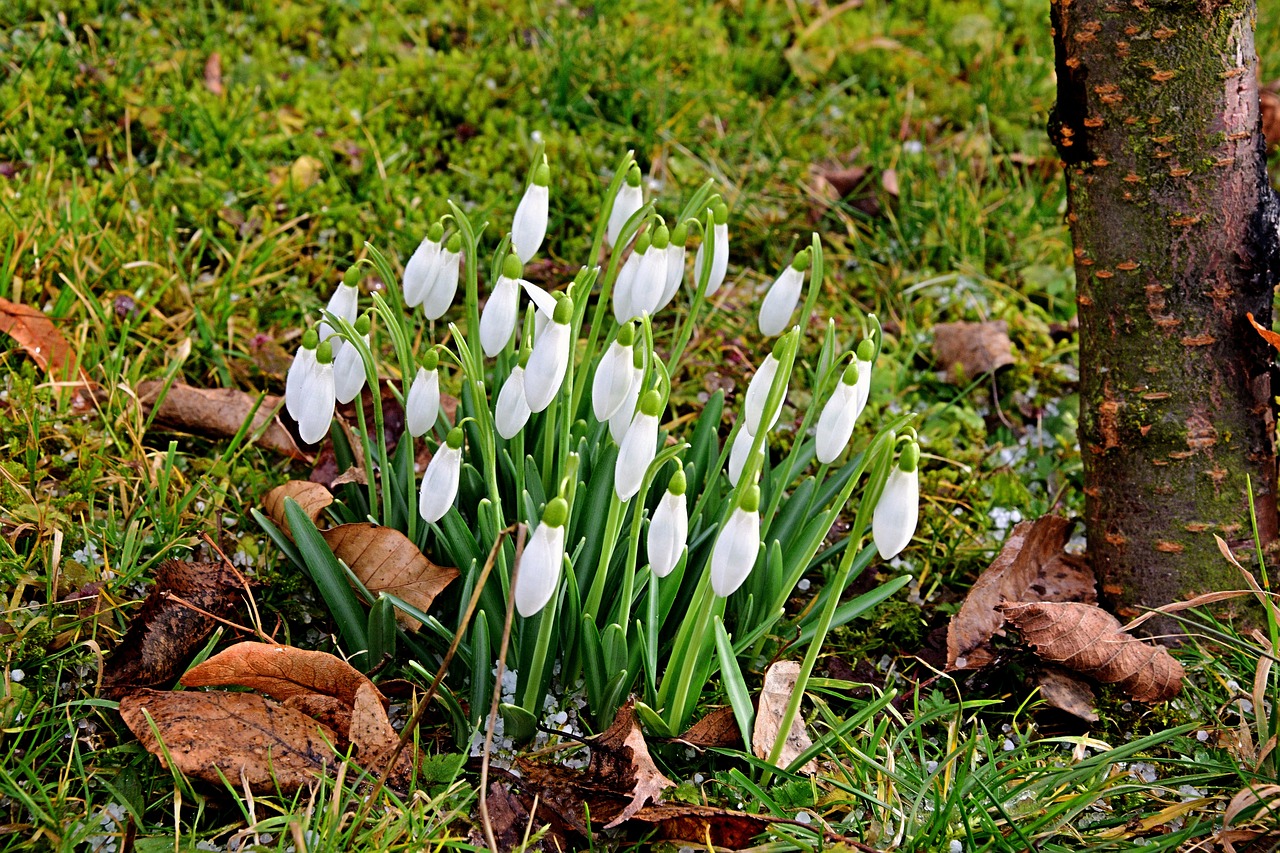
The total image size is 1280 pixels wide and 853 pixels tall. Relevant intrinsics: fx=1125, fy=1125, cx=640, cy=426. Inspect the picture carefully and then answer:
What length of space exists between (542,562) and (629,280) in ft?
1.82

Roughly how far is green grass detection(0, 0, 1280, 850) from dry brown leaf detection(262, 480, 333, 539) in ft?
0.32

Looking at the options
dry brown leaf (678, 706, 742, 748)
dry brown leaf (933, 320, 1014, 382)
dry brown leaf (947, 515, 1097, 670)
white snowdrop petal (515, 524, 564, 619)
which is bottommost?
dry brown leaf (678, 706, 742, 748)

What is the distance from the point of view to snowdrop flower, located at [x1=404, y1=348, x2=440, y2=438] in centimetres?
175

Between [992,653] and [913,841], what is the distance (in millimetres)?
551

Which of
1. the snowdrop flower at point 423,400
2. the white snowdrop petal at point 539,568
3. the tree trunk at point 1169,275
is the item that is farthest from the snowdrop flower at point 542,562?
the tree trunk at point 1169,275

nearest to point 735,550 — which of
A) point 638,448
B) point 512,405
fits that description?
point 638,448

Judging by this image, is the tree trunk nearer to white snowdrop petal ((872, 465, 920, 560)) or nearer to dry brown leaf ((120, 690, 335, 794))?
white snowdrop petal ((872, 465, 920, 560))

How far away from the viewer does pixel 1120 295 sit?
7.25 feet

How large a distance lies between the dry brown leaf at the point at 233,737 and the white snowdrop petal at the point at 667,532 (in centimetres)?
60

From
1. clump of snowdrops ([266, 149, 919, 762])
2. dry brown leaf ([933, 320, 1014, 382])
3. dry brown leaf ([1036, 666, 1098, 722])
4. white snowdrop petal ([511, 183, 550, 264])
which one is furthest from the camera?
dry brown leaf ([933, 320, 1014, 382])

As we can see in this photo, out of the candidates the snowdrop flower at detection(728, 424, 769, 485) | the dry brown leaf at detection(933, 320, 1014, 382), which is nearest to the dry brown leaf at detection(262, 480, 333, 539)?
the snowdrop flower at detection(728, 424, 769, 485)

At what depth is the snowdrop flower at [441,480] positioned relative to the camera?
1664mm

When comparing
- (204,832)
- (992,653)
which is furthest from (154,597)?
(992,653)

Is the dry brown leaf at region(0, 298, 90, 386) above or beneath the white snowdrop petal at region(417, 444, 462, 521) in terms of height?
beneath
